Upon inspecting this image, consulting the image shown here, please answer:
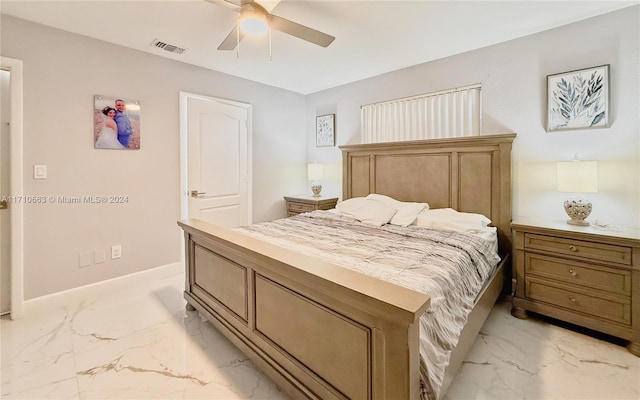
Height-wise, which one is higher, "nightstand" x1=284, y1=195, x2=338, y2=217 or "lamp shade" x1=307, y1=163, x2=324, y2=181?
"lamp shade" x1=307, y1=163, x2=324, y2=181

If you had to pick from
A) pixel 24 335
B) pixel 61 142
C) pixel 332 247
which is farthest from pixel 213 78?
pixel 24 335

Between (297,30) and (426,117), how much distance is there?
1906mm

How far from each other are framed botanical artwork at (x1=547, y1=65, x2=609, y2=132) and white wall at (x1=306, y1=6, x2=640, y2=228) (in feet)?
0.19

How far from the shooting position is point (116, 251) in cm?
290

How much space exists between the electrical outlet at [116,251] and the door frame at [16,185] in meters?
0.63

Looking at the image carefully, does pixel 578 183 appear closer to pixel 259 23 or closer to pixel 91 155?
pixel 259 23

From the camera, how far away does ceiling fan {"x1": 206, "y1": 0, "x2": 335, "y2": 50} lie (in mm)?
1797

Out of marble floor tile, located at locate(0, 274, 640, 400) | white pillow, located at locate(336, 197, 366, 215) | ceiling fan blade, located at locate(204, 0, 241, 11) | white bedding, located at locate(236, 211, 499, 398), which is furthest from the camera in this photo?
white pillow, located at locate(336, 197, 366, 215)

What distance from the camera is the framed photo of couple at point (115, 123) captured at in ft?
8.98

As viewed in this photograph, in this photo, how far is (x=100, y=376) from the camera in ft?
5.54

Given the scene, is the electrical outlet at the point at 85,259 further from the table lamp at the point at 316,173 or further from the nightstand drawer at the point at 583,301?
the nightstand drawer at the point at 583,301

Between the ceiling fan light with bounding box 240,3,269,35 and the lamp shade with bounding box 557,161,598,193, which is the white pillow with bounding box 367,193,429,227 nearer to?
the lamp shade with bounding box 557,161,598,193

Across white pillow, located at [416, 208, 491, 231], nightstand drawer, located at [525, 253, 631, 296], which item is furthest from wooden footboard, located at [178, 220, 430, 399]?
nightstand drawer, located at [525, 253, 631, 296]

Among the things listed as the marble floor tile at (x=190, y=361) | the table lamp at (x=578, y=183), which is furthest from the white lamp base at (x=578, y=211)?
the marble floor tile at (x=190, y=361)
